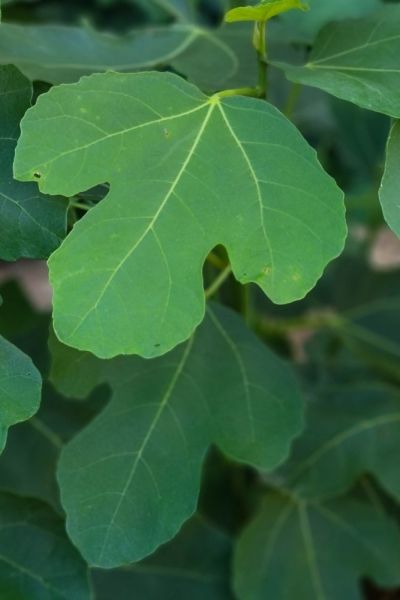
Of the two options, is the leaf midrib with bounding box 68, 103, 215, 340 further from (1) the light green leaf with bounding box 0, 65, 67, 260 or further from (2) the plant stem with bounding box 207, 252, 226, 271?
(2) the plant stem with bounding box 207, 252, 226, 271

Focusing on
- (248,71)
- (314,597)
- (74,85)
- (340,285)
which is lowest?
(314,597)

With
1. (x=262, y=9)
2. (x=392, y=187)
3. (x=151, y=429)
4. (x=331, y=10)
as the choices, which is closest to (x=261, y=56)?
(x=262, y=9)

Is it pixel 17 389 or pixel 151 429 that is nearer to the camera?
pixel 17 389

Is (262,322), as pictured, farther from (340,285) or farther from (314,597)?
(314,597)

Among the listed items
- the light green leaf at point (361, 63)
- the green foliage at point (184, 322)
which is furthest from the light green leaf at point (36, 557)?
the light green leaf at point (361, 63)

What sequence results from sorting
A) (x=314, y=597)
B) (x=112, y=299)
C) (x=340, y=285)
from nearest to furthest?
(x=112, y=299) → (x=314, y=597) → (x=340, y=285)

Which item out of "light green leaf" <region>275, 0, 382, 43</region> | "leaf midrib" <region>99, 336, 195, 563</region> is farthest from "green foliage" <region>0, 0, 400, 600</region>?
"light green leaf" <region>275, 0, 382, 43</region>

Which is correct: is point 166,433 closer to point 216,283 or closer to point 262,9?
point 216,283

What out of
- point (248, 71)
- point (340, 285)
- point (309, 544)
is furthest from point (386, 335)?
point (248, 71)
